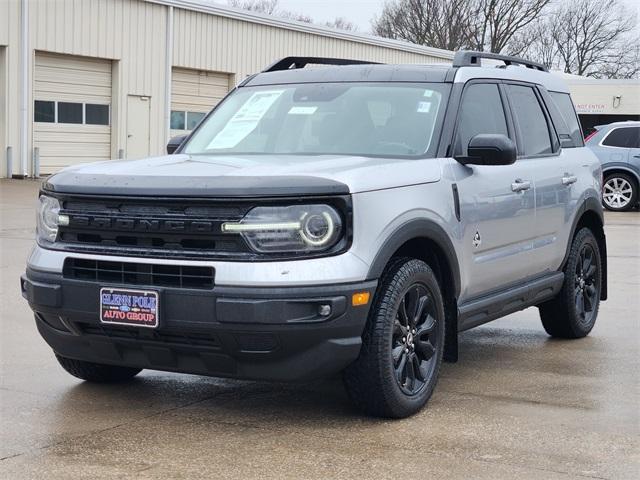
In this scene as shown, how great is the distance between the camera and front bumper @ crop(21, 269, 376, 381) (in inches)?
187

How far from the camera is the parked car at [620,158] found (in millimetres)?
20703

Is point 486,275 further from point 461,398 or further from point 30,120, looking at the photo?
point 30,120

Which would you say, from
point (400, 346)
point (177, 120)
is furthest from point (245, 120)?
point (177, 120)

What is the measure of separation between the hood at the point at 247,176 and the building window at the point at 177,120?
2396 cm

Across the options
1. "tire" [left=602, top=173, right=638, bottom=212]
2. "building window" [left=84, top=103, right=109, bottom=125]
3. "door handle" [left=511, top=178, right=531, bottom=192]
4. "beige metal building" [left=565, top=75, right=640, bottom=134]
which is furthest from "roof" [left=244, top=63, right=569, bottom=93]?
"beige metal building" [left=565, top=75, right=640, bottom=134]

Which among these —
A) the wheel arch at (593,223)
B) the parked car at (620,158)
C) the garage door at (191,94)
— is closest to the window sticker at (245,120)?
the wheel arch at (593,223)

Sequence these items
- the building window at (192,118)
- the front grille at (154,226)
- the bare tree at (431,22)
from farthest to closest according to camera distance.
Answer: the bare tree at (431,22) < the building window at (192,118) < the front grille at (154,226)

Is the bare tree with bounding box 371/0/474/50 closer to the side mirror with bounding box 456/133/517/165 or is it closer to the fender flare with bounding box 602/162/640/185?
the fender flare with bounding box 602/162/640/185

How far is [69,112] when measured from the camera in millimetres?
25953

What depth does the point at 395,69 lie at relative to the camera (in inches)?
254

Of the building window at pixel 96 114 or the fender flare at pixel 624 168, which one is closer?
the fender flare at pixel 624 168

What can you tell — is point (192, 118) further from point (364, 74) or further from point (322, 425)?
point (322, 425)

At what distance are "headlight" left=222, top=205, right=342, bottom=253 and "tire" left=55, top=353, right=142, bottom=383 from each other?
1.39 metres

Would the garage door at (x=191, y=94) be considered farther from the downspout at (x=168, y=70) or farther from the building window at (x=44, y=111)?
the building window at (x=44, y=111)
